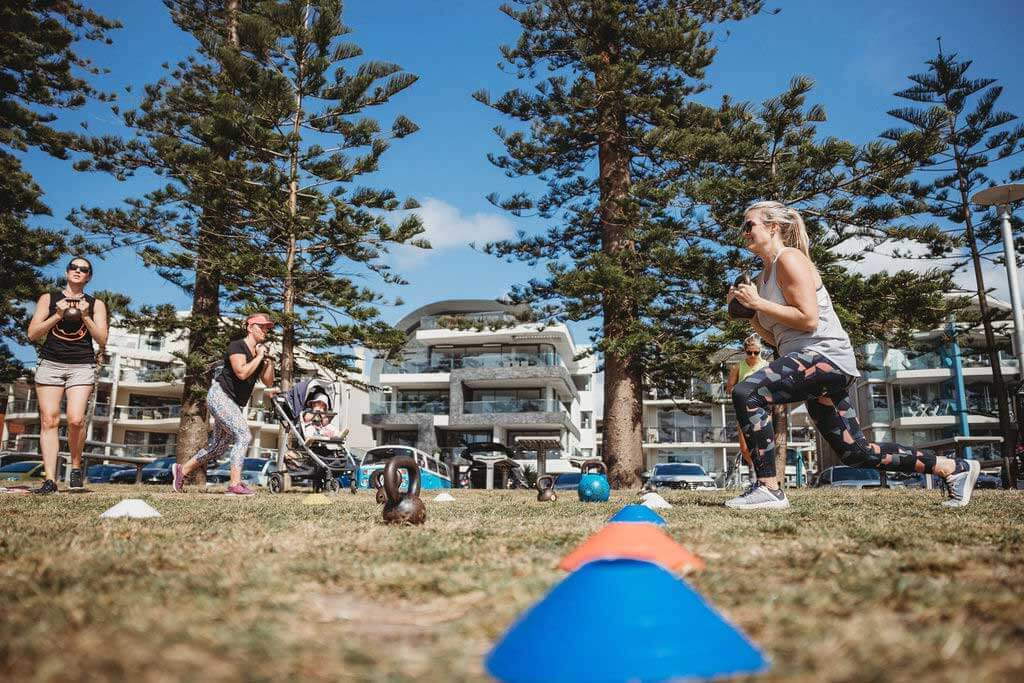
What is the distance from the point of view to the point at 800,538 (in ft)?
9.41

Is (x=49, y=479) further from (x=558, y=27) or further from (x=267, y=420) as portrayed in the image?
(x=267, y=420)

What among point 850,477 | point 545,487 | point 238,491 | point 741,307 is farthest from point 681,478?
point 741,307

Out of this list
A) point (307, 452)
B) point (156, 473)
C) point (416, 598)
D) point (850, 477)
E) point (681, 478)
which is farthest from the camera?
point (156, 473)

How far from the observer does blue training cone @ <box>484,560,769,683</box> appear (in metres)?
1.00

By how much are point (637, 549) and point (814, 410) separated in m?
2.97

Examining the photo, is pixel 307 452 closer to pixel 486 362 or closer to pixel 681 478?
pixel 681 478

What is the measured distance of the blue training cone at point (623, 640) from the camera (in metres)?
1.00

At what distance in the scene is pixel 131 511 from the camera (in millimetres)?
3883

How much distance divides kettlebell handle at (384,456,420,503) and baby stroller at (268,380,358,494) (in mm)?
5685

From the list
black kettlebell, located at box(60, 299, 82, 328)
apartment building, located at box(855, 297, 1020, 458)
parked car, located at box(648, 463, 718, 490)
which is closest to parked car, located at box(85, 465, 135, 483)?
parked car, located at box(648, 463, 718, 490)

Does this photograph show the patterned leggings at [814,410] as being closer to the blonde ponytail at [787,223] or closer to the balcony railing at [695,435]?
the blonde ponytail at [787,223]

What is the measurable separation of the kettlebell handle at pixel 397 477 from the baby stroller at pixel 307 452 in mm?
5685

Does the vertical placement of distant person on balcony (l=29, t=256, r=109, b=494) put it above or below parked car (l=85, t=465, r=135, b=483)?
above

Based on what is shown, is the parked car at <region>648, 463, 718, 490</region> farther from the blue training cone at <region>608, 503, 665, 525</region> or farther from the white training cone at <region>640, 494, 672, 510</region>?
the blue training cone at <region>608, 503, 665, 525</region>
